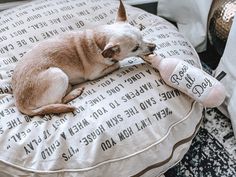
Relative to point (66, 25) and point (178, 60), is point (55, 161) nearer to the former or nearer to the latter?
point (178, 60)

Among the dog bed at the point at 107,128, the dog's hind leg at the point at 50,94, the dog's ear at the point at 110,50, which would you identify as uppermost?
the dog's ear at the point at 110,50

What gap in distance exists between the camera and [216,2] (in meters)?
1.86

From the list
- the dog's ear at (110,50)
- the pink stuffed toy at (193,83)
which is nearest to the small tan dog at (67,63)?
A: the dog's ear at (110,50)

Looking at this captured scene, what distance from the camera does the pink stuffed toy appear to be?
1310 millimetres

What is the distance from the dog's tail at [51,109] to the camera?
128 centimetres

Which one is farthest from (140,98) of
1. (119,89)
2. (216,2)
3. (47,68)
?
(216,2)

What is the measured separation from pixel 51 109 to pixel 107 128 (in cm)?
20

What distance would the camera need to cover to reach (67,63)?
1.39 m

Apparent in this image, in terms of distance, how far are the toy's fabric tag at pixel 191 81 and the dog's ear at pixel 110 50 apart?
21cm

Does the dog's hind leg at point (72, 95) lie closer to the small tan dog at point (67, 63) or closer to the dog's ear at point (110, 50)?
the small tan dog at point (67, 63)

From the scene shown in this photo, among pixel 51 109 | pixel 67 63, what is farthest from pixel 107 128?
pixel 67 63

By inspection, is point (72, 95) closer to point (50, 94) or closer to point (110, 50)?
point (50, 94)

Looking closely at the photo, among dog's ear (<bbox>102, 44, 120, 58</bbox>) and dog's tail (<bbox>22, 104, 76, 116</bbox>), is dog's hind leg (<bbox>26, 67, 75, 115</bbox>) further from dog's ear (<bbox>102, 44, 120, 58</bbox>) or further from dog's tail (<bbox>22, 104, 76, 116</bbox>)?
dog's ear (<bbox>102, 44, 120, 58</bbox>)

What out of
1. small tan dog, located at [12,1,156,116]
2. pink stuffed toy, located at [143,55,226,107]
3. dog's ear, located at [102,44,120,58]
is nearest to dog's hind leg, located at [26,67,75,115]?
small tan dog, located at [12,1,156,116]
